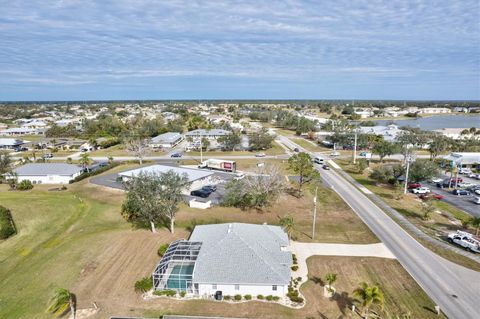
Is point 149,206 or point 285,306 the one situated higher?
point 149,206

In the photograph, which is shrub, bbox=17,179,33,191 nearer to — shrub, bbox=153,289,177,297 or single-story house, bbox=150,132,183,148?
single-story house, bbox=150,132,183,148

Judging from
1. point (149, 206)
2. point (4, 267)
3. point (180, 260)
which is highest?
point (149, 206)

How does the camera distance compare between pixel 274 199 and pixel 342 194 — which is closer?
pixel 274 199

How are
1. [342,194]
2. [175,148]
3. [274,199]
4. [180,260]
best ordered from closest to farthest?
[180,260] → [274,199] → [342,194] → [175,148]

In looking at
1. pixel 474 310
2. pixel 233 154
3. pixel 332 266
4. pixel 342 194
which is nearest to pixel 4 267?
pixel 332 266

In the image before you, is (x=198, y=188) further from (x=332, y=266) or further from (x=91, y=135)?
(x=91, y=135)

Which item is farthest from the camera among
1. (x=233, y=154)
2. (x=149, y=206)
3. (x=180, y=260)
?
(x=233, y=154)

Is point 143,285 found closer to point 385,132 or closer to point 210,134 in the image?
point 210,134

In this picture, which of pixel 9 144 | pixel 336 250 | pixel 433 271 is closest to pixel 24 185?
pixel 336 250
